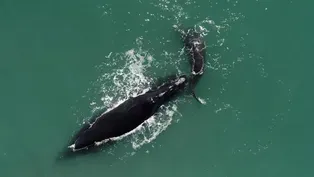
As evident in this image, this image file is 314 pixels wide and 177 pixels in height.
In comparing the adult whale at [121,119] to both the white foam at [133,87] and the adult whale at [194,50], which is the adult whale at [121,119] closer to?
the white foam at [133,87]

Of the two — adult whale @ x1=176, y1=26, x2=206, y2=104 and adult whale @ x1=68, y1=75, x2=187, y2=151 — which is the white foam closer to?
adult whale @ x1=68, y1=75, x2=187, y2=151

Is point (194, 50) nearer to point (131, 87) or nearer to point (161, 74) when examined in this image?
point (161, 74)

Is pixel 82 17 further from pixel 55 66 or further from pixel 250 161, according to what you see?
pixel 250 161

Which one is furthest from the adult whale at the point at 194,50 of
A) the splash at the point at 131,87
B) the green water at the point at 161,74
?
the splash at the point at 131,87

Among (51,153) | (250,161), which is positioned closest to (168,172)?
(250,161)

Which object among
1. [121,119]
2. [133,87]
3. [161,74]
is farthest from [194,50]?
[121,119]

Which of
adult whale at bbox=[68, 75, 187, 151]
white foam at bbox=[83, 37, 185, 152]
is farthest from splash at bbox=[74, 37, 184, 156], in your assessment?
adult whale at bbox=[68, 75, 187, 151]
